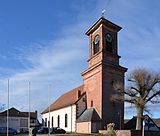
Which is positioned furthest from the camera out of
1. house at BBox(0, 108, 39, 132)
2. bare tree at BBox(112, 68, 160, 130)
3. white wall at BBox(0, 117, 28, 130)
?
white wall at BBox(0, 117, 28, 130)

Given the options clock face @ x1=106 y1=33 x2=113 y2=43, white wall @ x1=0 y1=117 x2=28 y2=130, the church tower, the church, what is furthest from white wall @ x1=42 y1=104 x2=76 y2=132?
white wall @ x1=0 y1=117 x2=28 y2=130

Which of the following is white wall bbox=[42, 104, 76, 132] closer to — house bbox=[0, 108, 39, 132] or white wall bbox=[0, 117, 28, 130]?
house bbox=[0, 108, 39, 132]

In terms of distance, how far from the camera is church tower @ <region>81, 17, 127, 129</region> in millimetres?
59281

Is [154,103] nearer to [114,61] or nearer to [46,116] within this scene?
[114,61]

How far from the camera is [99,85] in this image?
60.2 m

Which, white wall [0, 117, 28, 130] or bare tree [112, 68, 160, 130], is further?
white wall [0, 117, 28, 130]

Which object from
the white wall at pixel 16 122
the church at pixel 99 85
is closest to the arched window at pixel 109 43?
the church at pixel 99 85

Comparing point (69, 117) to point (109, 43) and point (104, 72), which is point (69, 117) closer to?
point (104, 72)

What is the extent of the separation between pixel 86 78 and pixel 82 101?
4814 millimetres

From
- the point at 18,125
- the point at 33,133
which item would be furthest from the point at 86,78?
the point at 18,125

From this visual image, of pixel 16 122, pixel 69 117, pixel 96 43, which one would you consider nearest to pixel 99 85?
pixel 96 43

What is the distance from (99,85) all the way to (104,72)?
8.25 feet

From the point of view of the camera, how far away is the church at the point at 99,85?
194 ft

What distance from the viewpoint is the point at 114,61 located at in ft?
205
